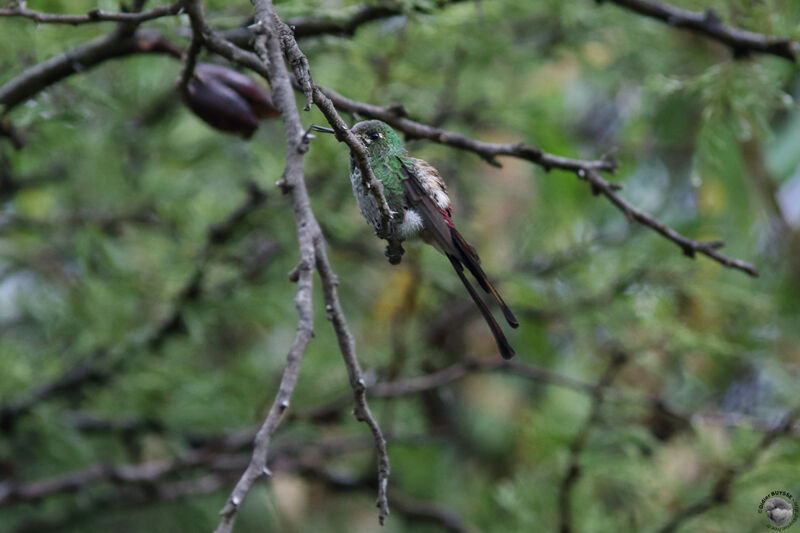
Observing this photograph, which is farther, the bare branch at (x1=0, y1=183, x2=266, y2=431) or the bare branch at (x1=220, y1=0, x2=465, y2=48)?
the bare branch at (x1=0, y1=183, x2=266, y2=431)

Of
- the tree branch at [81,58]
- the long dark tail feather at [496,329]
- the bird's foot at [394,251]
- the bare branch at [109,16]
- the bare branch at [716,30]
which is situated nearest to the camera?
the long dark tail feather at [496,329]

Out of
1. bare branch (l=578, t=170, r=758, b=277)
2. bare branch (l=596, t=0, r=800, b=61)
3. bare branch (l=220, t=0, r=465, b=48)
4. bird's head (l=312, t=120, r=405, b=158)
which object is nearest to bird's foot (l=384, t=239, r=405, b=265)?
bird's head (l=312, t=120, r=405, b=158)

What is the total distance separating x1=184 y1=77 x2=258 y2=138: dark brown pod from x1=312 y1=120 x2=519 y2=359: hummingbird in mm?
598

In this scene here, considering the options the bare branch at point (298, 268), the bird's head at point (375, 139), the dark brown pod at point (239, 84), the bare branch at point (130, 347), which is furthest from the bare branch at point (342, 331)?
the bare branch at point (130, 347)

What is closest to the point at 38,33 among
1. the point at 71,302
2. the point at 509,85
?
the point at 71,302

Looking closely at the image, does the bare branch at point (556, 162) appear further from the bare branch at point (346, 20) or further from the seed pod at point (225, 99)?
the bare branch at point (346, 20)

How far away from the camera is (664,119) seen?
3.46m

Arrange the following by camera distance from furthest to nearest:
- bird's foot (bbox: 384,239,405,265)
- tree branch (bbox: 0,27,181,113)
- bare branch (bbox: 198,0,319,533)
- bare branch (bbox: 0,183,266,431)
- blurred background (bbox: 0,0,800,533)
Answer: bare branch (bbox: 0,183,266,431)
blurred background (bbox: 0,0,800,533)
tree branch (bbox: 0,27,181,113)
bird's foot (bbox: 384,239,405,265)
bare branch (bbox: 198,0,319,533)

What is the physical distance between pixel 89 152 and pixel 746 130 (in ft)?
9.10

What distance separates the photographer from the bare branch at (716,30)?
246cm

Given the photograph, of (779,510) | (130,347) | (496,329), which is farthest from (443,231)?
(130,347)

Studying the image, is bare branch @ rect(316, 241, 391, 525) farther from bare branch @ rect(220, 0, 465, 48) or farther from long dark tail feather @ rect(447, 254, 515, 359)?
bare branch @ rect(220, 0, 465, 48)

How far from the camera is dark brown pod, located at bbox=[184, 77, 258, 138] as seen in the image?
2189 millimetres

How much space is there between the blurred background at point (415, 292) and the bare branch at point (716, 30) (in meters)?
0.06
